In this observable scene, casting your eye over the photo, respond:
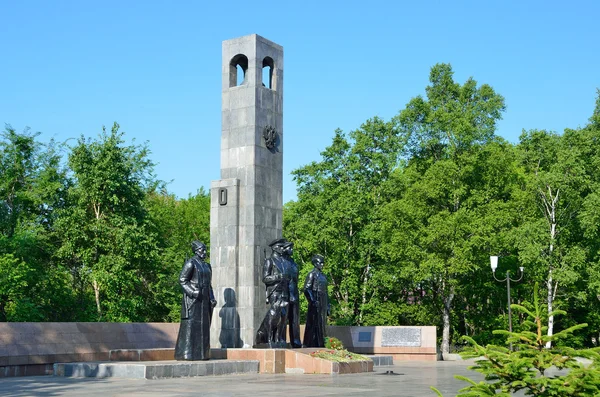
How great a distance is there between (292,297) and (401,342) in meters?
10.5

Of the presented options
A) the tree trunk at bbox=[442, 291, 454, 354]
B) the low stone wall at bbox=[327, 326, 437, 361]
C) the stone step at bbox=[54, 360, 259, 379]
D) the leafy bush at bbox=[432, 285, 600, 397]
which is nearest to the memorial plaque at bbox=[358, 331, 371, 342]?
the low stone wall at bbox=[327, 326, 437, 361]

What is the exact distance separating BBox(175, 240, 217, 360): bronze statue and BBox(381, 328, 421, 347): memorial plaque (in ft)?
42.3

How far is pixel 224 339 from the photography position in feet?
70.9

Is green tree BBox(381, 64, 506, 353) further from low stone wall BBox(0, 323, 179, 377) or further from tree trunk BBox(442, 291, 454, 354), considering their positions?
low stone wall BBox(0, 323, 179, 377)

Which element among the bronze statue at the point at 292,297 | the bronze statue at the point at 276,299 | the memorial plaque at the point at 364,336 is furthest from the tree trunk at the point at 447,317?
the bronze statue at the point at 276,299

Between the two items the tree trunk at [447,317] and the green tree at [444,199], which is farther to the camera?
the tree trunk at [447,317]

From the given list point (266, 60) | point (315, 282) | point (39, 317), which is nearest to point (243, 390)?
point (315, 282)

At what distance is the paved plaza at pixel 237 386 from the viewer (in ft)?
42.6

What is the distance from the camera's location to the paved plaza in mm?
12992

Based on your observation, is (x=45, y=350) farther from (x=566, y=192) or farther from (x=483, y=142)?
(x=483, y=142)

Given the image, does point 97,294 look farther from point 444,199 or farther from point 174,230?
point 444,199

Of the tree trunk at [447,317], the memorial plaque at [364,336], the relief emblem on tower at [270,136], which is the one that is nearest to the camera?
the relief emblem on tower at [270,136]

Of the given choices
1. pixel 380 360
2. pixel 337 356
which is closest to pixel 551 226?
pixel 380 360

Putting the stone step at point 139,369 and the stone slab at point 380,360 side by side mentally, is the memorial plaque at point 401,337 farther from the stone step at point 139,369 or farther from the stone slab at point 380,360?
the stone step at point 139,369
